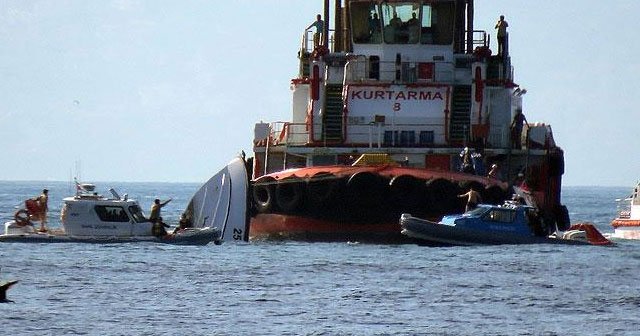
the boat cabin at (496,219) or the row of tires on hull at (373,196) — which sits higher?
→ the row of tires on hull at (373,196)

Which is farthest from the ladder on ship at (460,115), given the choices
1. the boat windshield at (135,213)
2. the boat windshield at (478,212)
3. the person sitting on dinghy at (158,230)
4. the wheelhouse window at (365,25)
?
the boat windshield at (135,213)

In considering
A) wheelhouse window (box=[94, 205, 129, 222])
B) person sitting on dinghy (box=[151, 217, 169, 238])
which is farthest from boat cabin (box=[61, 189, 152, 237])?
person sitting on dinghy (box=[151, 217, 169, 238])

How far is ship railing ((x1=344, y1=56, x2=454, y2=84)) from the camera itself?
62125 mm

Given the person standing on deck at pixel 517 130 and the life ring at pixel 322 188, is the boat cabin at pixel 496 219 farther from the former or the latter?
the person standing on deck at pixel 517 130

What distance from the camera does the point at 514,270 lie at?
154ft

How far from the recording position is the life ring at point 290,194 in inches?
2175

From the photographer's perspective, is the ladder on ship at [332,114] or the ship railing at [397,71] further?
the ship railing at [397,71]

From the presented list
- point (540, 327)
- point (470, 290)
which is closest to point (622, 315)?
point (540, 327)

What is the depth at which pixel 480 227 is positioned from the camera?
2015 inches

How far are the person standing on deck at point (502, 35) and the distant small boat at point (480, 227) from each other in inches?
494

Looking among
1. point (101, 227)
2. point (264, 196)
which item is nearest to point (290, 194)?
point (264, 196)

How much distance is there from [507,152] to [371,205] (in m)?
A: 7.26

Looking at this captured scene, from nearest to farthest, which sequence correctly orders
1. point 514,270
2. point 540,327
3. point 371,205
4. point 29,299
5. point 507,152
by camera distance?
point 540,327
point 29,299
point 514,270
point 371,205
point 507,152

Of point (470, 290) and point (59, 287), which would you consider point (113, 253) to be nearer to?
point (59, 287)
